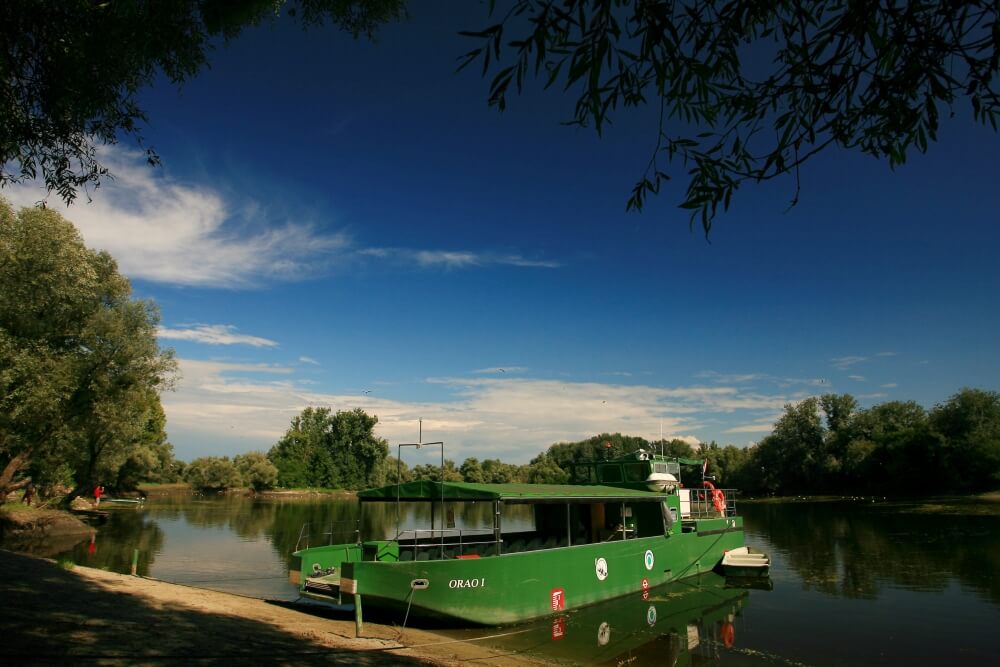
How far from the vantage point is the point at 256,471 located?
90.3 m

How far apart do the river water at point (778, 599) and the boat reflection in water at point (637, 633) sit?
45mm

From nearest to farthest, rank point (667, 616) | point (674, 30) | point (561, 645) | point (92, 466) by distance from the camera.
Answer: point (674, 30), point (561, 645), point (667, 616), point (92, 466)

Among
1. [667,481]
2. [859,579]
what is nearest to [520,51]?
[667,481]

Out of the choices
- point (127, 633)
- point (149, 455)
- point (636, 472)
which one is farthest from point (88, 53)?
point (149, 455)

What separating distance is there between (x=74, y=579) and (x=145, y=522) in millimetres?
31710

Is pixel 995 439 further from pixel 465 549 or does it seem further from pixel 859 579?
pixel 465 549

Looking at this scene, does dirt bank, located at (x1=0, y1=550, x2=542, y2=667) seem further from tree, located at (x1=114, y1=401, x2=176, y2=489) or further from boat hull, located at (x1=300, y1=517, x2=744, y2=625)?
tree, located at (x1=114, y1=401, x2=176, y2=489)

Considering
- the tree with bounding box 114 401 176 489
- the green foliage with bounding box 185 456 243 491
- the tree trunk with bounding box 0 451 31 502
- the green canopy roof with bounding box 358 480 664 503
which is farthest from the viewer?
the green foliage with bounding box 185 456 243 491

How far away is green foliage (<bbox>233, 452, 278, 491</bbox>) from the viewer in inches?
3544

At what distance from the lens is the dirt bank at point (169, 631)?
7.92m

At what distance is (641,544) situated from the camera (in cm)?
1794

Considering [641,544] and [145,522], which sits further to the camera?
[145,522]

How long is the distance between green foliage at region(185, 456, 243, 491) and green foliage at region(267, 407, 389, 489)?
11903 millimetres

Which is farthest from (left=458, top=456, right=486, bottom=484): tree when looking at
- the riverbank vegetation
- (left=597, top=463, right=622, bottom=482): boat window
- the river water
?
(left=597, top=463, right=622, bottom=482): boat window
